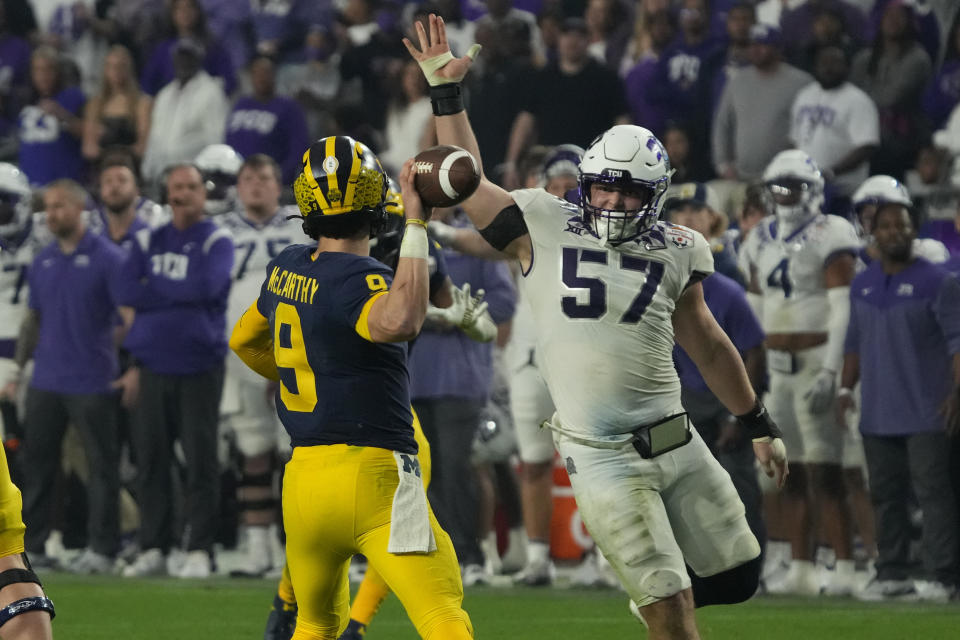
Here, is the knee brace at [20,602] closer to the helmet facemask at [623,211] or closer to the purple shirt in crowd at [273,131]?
the helmet facemask at [623,211]

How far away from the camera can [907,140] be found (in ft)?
44.0

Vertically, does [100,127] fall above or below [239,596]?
above

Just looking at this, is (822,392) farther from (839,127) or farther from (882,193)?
(839,127)

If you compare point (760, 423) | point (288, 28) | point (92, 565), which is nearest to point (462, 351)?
point (92, 565)

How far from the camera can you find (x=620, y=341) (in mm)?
5945

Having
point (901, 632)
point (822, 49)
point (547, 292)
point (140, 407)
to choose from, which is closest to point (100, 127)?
point (140, 407)

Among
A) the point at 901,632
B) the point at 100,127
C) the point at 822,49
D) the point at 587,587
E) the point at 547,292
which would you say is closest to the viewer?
the point at 547,292

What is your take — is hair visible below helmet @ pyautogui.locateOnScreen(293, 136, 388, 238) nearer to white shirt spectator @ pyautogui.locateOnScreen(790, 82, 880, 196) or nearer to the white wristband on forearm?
the white wristband on forearm

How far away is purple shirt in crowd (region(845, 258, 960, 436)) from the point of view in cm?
1002

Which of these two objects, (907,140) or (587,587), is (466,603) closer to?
(587,587)

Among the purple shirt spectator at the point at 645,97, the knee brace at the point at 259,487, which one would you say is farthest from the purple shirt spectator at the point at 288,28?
the knee brace at the point at 259,487

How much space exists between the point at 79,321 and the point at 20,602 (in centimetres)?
676

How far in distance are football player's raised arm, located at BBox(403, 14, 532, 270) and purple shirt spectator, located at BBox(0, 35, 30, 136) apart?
11480 mm

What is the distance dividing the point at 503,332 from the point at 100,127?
5803 mm
